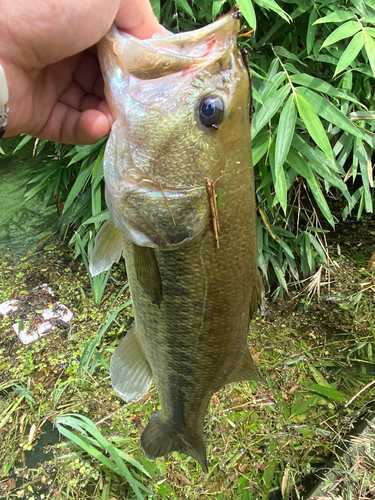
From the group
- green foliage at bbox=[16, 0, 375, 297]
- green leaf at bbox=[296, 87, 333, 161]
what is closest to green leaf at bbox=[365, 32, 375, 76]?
green foliage at bbox=[16, 0, 375, 297]

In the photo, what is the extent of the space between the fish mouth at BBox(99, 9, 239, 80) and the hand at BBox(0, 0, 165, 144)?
0.51 ft

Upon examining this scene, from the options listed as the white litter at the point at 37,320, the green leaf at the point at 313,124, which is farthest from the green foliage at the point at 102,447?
the green leaf at the point at 313,124

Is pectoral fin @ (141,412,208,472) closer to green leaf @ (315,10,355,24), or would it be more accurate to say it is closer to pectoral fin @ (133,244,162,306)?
pectoral fin @ (133,244,162,306)

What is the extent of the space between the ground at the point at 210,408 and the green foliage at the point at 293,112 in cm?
48

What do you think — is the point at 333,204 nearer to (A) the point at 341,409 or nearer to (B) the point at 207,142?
(A) the point at 341,409

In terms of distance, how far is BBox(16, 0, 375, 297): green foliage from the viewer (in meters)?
2.01

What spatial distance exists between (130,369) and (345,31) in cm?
201

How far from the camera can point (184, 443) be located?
1539mm

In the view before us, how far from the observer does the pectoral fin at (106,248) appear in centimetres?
124

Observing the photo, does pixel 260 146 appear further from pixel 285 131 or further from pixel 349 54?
pixel 349 54

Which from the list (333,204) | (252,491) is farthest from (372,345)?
(333,204)

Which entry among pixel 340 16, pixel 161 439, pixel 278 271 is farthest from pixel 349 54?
pixel 161 439

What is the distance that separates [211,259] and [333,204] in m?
3.51

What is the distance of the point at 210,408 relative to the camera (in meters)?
2.53
